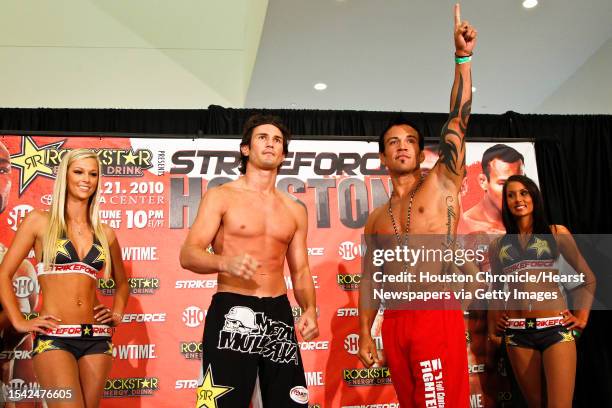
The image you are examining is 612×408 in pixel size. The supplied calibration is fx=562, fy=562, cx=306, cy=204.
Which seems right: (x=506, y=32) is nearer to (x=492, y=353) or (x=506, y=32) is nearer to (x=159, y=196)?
(x=492, y=353)

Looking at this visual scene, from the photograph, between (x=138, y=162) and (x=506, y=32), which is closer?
(x=138, y=162)

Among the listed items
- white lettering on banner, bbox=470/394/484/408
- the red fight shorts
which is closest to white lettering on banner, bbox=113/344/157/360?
the red fight shorts

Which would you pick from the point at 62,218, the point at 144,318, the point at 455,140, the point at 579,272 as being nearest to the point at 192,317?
the point at 144,318

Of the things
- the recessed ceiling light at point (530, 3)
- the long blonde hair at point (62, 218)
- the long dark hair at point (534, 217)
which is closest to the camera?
the long blonde hair at point (62, 218)

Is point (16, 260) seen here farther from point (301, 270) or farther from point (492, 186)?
point (492, 186)

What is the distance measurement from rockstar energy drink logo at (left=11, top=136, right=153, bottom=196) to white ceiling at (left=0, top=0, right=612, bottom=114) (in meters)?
0.89

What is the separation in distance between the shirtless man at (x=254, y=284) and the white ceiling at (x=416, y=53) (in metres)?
2.33

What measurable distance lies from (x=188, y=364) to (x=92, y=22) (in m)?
3.07

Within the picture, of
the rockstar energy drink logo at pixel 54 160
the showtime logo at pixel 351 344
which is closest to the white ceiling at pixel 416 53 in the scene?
the rockstar energy drink logo at pixel 54 160

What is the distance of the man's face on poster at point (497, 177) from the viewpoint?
167 inches

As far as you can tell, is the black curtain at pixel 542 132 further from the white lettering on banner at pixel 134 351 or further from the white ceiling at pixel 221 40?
the white lettering on banner at pixel 134 351

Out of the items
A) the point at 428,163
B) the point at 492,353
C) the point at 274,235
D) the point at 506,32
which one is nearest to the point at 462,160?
the point at 274,235

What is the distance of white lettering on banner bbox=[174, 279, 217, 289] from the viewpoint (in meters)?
3.88

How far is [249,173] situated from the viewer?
2.84 m
